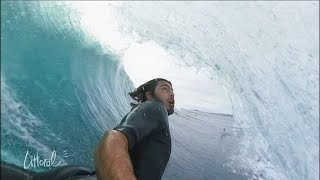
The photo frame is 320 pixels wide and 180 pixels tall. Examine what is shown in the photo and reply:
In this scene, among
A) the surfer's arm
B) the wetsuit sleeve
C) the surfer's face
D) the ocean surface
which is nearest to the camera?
the surfer's arm

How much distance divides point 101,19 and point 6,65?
3.98 ft

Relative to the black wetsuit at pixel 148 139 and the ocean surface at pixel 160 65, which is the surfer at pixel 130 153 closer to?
the black wetsuit at pixel 148 139

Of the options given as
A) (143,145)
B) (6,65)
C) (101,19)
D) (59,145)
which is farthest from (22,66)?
(101,19)

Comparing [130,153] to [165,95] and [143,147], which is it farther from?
[165,95]

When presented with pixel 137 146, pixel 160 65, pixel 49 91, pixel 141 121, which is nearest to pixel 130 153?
pixel 137 146

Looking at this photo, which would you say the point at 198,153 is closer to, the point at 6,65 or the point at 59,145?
the point at 59,145

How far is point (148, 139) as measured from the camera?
2031 millimetres

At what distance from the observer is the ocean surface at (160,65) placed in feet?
7.00

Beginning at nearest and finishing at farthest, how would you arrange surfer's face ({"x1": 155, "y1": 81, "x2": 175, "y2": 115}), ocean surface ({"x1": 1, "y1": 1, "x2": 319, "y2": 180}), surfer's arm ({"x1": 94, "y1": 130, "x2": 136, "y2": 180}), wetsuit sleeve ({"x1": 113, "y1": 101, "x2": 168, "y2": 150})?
surfer's arm ({"x1": 94, "y1": 130, "x2": 136, "y2": 180}), wetsuit sleeve ({"x1": 113, "y1": 101, "x2": 168, "y2": 150}), ocean surface ({"x1": 1, "y1": 1, "x2": 319, "y2": 180}), surfer's face ({"x1": 155, "y1": 81, "x2": 175, "y2": 115})

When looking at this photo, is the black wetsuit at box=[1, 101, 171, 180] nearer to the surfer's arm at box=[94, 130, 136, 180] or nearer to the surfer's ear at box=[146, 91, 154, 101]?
the surfer's arm at box=[94, 130, 136, 180]

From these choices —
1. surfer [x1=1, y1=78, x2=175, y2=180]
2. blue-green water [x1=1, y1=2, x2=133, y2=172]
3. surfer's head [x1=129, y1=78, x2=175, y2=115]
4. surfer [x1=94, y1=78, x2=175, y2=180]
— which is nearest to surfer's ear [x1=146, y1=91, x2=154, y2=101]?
surfer's head [x1=129, y1=78, x2=175, y2=115]

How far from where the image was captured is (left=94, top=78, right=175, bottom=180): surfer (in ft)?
5.91

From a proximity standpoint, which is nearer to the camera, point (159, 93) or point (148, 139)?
point (148, 139)

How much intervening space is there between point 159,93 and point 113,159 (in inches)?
24.2
